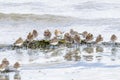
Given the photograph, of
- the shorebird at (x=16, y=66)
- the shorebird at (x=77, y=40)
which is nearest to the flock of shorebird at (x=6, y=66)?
the shorebird at (x=16, y=66)

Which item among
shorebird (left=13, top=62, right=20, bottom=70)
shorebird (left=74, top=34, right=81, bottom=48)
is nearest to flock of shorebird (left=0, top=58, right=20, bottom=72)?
shorebird (left=13, top=62, right=20, bottom=70)

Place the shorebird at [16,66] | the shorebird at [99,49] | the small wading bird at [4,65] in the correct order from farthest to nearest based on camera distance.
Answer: the shorebird at [99,49]
the shorebird at [16,66]
the small wading bird at [4,65]

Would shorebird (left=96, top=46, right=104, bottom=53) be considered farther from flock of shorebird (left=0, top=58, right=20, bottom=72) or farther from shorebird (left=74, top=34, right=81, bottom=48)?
flock of shorebird (left=0, top=58, right=20, bottom=72)

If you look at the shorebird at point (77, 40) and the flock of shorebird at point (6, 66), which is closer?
the flock of shorebird at point (6, 66)

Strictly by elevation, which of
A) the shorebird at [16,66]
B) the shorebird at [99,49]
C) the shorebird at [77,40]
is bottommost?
the shorebird at [16,66]

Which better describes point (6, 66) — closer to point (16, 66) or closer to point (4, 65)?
point (4, 65)

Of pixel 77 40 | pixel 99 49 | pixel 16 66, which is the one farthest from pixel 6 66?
pixel 99 49

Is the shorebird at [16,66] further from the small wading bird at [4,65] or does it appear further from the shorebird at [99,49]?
the shorebird at [99,49]

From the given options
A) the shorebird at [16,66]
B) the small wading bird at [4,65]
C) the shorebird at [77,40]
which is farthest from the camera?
the shorebird at [77,40]

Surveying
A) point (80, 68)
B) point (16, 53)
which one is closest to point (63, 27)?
point (16, 53)

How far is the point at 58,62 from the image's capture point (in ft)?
39.9

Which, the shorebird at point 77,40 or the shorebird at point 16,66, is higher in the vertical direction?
the shorebird at point 77,40

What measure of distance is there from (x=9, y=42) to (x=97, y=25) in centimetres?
346

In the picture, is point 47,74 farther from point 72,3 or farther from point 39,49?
point 72,3
